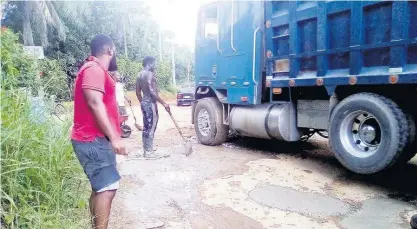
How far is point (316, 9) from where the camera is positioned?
429cm

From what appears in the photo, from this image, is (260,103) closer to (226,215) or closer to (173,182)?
(173,182)

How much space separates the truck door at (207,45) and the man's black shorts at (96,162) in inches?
162

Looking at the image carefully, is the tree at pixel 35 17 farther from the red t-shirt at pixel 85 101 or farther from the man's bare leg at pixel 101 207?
the man's bare leg at pixel 101 207

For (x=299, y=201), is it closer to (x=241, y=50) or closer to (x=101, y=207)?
(x=101, y=207)

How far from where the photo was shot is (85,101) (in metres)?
2.31

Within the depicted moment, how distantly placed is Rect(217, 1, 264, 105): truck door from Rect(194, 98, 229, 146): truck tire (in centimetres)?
44

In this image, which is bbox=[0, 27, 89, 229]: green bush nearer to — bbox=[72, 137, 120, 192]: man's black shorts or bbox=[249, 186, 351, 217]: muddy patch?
bbox=[72, 137, 120, 192]: man's black shorts

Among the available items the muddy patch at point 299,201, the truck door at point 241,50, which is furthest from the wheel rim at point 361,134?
the truck door at point 241,50

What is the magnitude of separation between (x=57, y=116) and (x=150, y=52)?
952 inches

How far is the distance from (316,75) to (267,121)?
1.12 meters

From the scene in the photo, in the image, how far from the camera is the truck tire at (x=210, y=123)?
623 cm

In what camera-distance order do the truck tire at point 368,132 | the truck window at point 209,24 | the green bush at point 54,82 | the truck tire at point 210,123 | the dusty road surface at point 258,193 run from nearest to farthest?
the dusty road surface at point 258,193 < the truck tire at point 368,132 < the green bush at point 54,82 < the truck tire at point 210,123 < the truck window at point 209,24

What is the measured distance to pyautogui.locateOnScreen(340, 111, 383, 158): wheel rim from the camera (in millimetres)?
3814

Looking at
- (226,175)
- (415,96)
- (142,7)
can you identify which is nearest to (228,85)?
(226,175)
